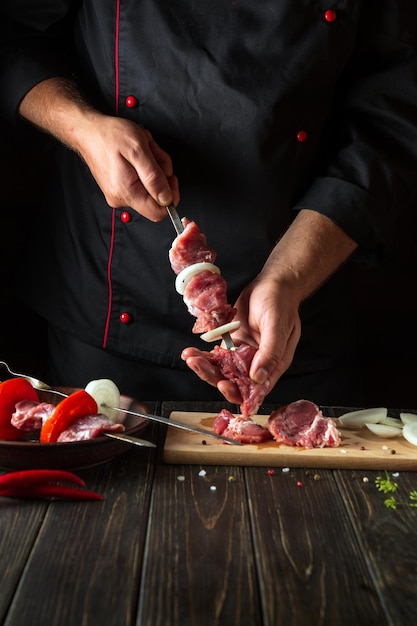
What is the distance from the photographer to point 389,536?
1.51 metres

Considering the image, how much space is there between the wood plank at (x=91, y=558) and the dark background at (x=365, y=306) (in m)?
1.99

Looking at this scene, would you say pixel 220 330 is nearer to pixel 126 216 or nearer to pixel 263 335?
pixel 263 335

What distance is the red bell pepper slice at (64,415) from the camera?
1.73 metres

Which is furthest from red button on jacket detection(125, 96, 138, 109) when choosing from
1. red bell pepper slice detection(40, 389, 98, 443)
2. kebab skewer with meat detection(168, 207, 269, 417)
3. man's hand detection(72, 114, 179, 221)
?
red bell pepper slice detection(40, 389, 98, 443)

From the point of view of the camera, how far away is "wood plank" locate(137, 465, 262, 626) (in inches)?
48.9

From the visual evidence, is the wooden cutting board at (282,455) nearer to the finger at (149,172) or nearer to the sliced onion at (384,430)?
the sliced onion at (384,430)

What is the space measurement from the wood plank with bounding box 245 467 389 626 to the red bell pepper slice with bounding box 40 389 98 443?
1.20ft

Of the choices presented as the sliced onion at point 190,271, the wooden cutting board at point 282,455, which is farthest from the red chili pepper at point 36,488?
the sliced onion at point 190,271

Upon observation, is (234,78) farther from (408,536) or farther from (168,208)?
(408,536)

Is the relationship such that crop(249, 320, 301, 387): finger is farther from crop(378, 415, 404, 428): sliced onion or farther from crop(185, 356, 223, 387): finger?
crop(378, 415, 404, 428): sliced onion

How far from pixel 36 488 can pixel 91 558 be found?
0.26 m

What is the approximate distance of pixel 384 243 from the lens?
7.59 feet

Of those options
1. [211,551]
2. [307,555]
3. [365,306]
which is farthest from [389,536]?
[365,306]

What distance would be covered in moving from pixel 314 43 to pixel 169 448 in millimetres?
1112
